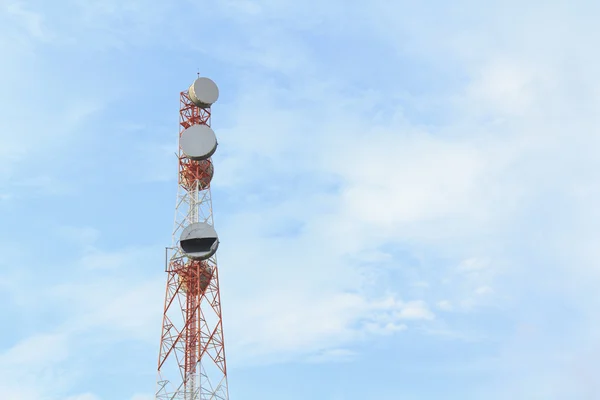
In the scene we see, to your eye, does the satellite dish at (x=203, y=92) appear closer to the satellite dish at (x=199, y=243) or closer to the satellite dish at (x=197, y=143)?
the satellite dish at (x=197, y=143)

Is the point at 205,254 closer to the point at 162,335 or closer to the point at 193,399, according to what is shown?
the point at 162,335

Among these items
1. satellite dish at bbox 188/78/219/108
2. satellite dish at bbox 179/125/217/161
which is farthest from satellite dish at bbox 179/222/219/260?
satellite dish at bbox 188/78/219/108

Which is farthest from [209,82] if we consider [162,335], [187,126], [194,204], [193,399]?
[193,399]

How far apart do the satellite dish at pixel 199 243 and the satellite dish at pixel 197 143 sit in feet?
23.5

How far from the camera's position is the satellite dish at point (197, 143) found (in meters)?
68.2

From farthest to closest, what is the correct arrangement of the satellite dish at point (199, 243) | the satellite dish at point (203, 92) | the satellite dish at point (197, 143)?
1. the satellite dish at point (203, 92)
2. the satellite dish at point (197, 143)
3. the satellite dish at point (199, 243)

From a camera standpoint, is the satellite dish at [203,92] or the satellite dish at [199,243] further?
the satellite dish at [203,92]

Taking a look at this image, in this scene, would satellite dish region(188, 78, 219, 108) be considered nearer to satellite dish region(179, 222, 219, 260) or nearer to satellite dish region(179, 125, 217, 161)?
satellite dish region(179, 125, 217, 161)

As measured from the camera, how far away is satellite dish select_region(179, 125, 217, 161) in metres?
68.2

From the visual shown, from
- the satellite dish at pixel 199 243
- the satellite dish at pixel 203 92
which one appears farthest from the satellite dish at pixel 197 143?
the satellite dish at pixel 199 243

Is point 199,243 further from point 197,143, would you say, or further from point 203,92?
point 203,92

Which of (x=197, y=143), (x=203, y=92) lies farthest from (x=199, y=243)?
(x=203, y=92)

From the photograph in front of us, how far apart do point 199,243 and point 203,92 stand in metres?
14.8

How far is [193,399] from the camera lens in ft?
202
